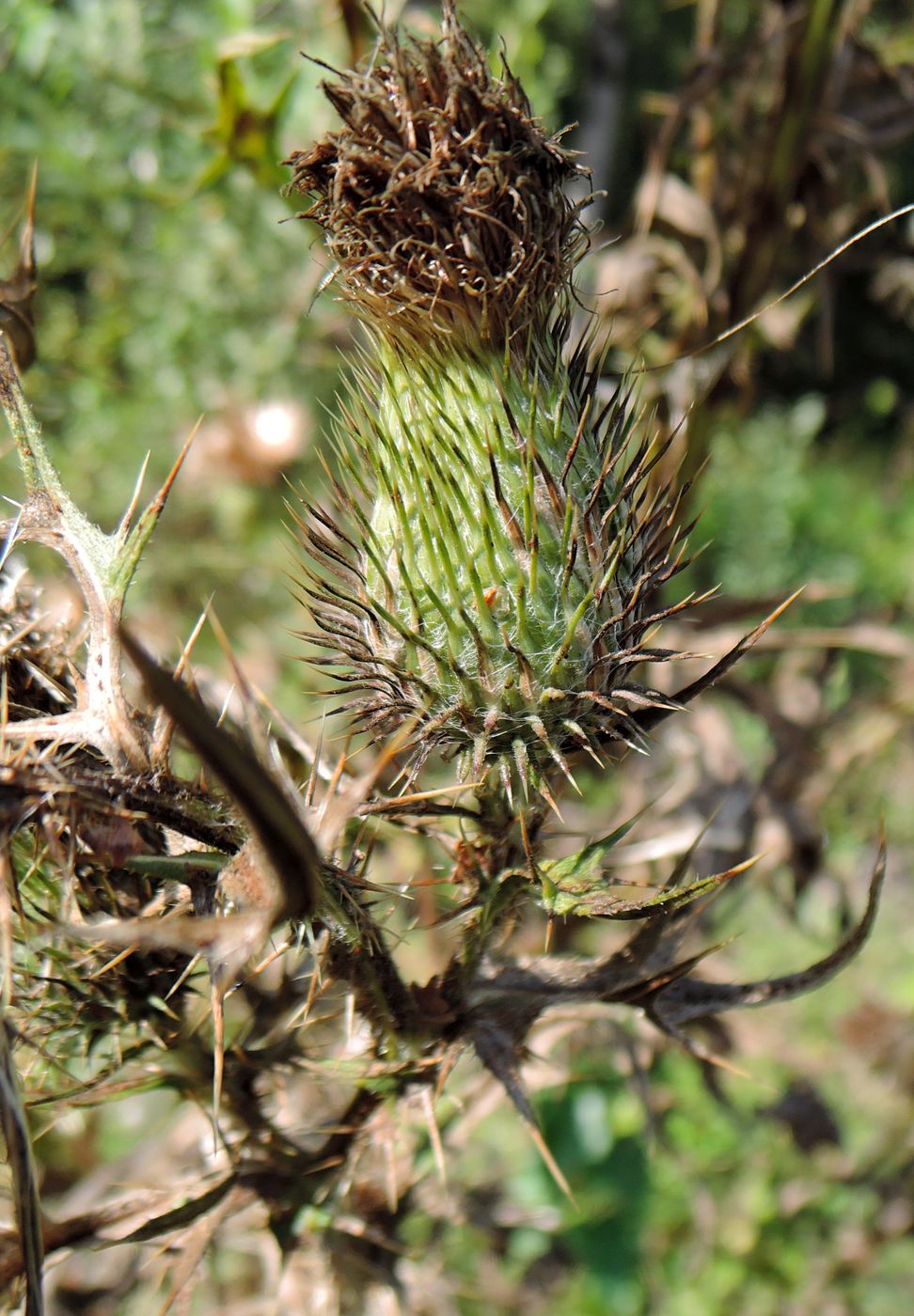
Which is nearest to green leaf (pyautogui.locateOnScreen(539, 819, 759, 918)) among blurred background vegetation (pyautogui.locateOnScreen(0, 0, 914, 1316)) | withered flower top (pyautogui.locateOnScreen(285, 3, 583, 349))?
blurred background vegetation (pyautogui.locateOnScreen(0, 0, 914, 1316))

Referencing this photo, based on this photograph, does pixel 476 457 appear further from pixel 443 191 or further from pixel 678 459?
pixel 678 459

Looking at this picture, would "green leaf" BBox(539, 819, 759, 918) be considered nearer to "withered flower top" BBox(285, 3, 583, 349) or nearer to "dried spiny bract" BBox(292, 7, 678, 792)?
"dried spiny bract" BBox(292, 7, 678, 792)

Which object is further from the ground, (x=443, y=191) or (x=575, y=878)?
(x=443, y=191)

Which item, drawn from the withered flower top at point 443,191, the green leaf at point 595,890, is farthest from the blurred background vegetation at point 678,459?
the green leaf at point 595,890

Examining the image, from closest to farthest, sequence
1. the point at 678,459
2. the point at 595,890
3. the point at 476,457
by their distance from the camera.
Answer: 1. the point at 595,890
2. the point at 476,457
3. the point at 678,459

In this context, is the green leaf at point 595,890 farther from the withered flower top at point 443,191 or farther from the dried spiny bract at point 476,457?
the withered flower top at point 443,191

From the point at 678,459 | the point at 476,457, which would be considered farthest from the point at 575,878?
the point at 678,459

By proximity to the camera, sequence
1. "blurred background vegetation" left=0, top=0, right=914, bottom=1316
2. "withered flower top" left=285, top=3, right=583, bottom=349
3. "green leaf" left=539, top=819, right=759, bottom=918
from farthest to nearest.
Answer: "blurred background vegetation" left=0, top=0, right=914, bottom=1316 → "withered flower top" left=285, top=3, right=583, bottom=349 → "green leaf" left=539, top=819, right=759, bottom=918

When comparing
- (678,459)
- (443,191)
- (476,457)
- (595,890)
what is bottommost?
(595,890)
